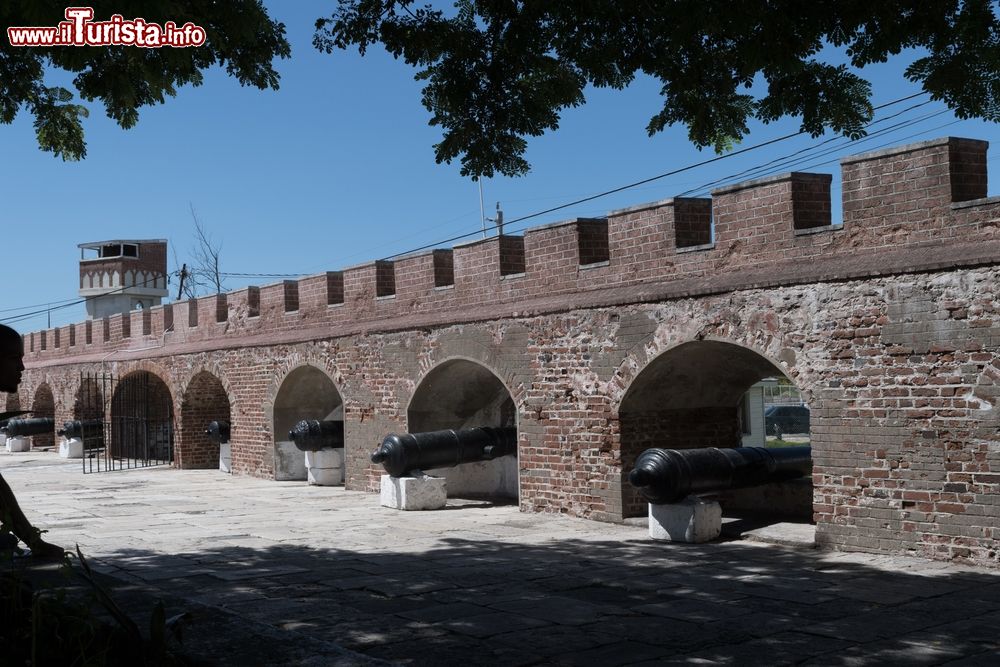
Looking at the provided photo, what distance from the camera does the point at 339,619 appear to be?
649 centimetres

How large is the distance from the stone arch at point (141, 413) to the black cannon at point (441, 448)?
37.0 ft

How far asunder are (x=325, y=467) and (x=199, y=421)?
18.8 ft

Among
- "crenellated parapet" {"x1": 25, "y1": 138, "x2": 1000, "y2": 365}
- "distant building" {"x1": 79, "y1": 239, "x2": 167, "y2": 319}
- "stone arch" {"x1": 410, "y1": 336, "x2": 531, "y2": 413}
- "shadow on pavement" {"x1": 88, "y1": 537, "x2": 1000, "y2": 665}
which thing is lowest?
"shadow on pavement" {"x1": 88, "y1": 537, "x2": 1000, "y2": 665}

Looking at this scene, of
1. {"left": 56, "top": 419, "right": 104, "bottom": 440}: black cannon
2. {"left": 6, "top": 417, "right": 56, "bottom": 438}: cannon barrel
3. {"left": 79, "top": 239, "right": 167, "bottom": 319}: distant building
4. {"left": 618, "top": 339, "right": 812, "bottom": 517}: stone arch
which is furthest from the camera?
{"left": 79, "top": 239, "right": 167, "bottom": 319}: distant building

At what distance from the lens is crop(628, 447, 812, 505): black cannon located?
952 centimetres

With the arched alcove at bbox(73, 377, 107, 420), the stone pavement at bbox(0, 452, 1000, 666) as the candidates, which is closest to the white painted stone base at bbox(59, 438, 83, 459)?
the arched alcove at bbox(73, 377, 107, 420)

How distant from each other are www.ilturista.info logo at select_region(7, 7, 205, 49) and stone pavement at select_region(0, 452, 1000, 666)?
3165mm

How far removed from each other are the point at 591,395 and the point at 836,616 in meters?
4.97

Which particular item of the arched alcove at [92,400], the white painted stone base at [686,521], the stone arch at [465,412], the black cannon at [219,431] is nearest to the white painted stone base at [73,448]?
the arched alcove at [92,400]

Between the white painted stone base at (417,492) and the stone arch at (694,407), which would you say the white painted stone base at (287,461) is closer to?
the white painted stone base at (417,492)

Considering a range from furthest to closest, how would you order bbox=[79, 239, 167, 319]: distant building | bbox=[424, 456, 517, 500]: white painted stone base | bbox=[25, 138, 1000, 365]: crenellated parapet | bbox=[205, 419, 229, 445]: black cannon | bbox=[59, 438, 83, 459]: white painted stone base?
bbox=[79, 239, 167, 319]: distant building
bbox=[59, 438, 83, 459]: white painted stone base
bbox=[205, 419, 229, 445]: black cannon
bbox=[424, 456, 517, 500]: white painted stone base
bbox=[25, 138, 1000, 365]: crenellated parapet

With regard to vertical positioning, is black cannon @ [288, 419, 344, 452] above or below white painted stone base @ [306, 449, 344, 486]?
above

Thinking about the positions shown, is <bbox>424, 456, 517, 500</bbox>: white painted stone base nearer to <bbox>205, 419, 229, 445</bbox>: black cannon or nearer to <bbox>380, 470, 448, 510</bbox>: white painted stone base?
<bbox>380, 470, 448, 510</bbox>: white painted stone base

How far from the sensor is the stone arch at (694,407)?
1073 cm
